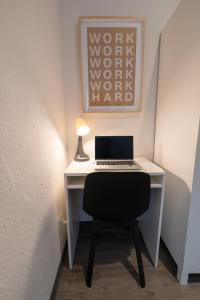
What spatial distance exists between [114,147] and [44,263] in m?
0.99

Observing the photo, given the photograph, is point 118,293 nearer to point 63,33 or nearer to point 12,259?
point 12,259

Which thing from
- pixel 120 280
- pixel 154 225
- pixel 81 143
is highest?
pixel 81 143

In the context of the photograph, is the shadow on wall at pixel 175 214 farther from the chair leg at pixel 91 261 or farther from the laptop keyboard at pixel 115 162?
the chair leg at pixel 91 261

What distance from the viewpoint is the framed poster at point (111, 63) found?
137cm

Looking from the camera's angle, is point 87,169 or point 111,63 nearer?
point 87,169

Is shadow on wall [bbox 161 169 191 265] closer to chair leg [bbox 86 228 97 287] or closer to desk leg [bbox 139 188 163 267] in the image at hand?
desk leg [bbox 139 188 163 267]

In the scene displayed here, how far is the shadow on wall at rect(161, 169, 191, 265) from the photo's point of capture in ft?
3.57

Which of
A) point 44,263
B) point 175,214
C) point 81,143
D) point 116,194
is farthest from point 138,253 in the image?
point 81,143

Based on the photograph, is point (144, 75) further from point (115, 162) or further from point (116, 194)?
point (116, 194)

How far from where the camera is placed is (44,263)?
94cm

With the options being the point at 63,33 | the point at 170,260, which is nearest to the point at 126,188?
the point at 170,260

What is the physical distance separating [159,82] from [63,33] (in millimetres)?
973

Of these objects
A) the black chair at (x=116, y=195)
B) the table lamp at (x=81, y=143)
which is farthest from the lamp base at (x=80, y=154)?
the black chair at (x=116, y=195)

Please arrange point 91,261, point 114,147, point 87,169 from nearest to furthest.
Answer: point 91,261 < point 87,169 < point 114,147
